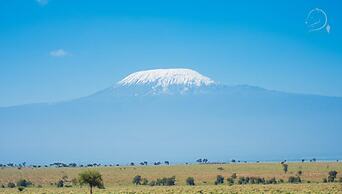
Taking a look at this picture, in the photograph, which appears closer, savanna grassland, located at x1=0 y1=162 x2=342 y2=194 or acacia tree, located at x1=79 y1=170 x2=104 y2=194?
acacia tree, located at x1=79 y1=170 x2=104 y2=194

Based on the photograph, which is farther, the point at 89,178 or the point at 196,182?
the point at 196,182

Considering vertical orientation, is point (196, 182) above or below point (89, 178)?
below

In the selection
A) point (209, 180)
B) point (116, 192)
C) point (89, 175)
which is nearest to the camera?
point (89, 175)

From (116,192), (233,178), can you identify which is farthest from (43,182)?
(116,192)

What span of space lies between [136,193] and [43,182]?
145 feet

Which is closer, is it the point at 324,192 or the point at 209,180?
the point at 324,192

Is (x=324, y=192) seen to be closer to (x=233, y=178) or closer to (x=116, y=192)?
(x=116, y=192)

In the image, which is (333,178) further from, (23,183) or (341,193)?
(23,183)

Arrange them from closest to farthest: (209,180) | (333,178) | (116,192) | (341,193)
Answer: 1. (341,193)
2. (116,192)
3. (333,178)
4. (209,180)

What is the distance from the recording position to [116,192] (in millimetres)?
67938

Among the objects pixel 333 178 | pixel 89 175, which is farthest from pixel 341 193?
pixel 333 178

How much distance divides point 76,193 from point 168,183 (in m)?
31.6

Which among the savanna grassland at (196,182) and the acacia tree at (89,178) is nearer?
the acacia tree at (89,178)

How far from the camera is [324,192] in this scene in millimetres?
61875
